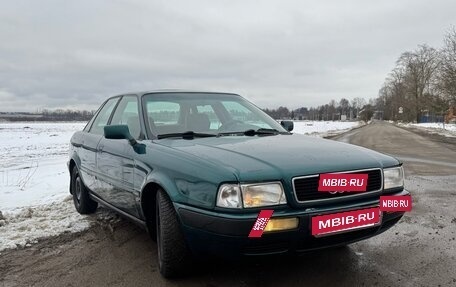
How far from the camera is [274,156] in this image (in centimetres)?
288

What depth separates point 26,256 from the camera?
12.6 feet

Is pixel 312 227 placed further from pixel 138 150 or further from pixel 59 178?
pixel 59 178

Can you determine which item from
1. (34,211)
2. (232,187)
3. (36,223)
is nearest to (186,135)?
(232,187)

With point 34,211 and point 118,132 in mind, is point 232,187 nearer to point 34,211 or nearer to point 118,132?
point 118,132

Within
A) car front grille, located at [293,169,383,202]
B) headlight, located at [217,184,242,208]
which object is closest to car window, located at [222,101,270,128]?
car front grille, located at [293,169,383,202]

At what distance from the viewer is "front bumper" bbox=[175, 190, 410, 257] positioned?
2.54 m

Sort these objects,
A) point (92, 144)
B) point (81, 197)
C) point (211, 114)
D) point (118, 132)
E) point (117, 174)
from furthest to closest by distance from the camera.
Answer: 1. point (81, 197)
2. point (92, 144)
3. point (211, 114)
4. point (117, 174)
5. point (118, 132)

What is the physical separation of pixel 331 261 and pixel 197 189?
4.76 feet

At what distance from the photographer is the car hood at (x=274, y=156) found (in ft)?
8.73

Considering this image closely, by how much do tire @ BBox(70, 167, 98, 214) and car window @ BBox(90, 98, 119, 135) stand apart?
68 cm

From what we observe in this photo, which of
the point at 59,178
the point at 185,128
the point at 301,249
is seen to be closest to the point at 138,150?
the point at 185,128

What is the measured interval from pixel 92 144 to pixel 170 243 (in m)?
2.24

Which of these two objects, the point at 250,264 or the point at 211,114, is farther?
the point at 211,114

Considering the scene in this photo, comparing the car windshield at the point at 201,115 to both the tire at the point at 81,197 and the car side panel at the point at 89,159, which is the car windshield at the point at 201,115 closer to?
the car side panel at the point at 89,159
